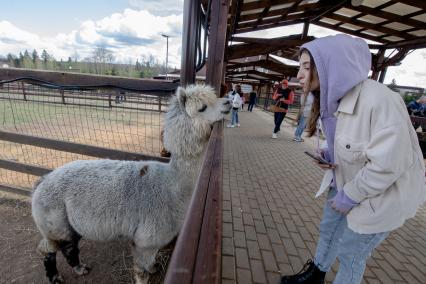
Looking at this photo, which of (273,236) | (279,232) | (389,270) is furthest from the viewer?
(279,232)

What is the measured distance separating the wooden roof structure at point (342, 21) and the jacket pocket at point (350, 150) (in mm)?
4696

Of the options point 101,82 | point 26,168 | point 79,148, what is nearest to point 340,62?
point 101,82

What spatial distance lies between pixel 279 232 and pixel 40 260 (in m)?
3.10

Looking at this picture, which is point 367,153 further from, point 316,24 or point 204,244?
point 316,24

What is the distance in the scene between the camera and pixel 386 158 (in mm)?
1220

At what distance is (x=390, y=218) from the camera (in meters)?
1.39

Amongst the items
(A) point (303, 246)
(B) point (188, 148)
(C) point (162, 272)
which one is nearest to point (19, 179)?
(C) point (162, 272)

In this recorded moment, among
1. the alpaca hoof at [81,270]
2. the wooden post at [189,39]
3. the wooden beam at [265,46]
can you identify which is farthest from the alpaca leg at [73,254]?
the wooden beam at [265,46]

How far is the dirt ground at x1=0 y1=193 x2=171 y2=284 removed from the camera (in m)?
2.84

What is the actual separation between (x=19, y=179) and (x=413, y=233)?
7315 millimetres

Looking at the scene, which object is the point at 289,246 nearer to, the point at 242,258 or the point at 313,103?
the point at 242,258

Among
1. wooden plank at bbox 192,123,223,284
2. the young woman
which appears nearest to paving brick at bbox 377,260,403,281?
the young woman

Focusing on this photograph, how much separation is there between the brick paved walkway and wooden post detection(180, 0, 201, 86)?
208 centimetres

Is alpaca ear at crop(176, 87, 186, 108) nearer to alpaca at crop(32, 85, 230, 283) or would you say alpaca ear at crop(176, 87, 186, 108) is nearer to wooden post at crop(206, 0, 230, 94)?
alpaca at crop(32, 85, 230, 283)
